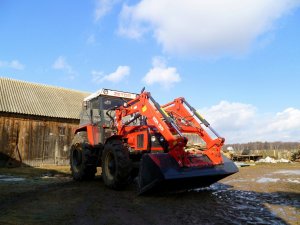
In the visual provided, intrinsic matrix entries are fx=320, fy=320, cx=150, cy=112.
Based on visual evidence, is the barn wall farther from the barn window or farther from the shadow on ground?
the shadow on ground

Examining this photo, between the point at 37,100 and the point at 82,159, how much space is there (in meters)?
14.5

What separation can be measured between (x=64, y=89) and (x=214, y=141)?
21.7m

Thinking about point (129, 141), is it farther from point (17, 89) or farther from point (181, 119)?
point (17, 89)

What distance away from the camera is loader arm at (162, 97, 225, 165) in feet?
26.3

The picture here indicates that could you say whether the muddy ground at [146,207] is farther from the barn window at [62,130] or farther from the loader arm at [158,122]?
the barn window at [62,130]

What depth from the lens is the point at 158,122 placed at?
8.08 metres

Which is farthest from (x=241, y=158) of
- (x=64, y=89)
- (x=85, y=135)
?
(x=85, y=135)

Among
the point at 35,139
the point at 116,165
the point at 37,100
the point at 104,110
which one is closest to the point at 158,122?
the point at 116,165

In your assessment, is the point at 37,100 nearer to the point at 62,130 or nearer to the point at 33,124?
the point at 33,124

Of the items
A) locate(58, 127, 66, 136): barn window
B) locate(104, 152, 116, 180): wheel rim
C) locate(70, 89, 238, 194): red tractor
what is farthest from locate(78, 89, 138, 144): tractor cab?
locate(58, 127, 66, 136): barn window

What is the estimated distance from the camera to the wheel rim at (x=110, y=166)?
28.5 ft

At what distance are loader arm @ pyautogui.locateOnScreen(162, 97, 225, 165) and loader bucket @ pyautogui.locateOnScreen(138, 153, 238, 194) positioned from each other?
41cm

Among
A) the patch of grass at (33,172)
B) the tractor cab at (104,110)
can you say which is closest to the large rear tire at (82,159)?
the tractor cab at (104,110)

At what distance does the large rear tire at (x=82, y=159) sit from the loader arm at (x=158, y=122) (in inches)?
59.8
